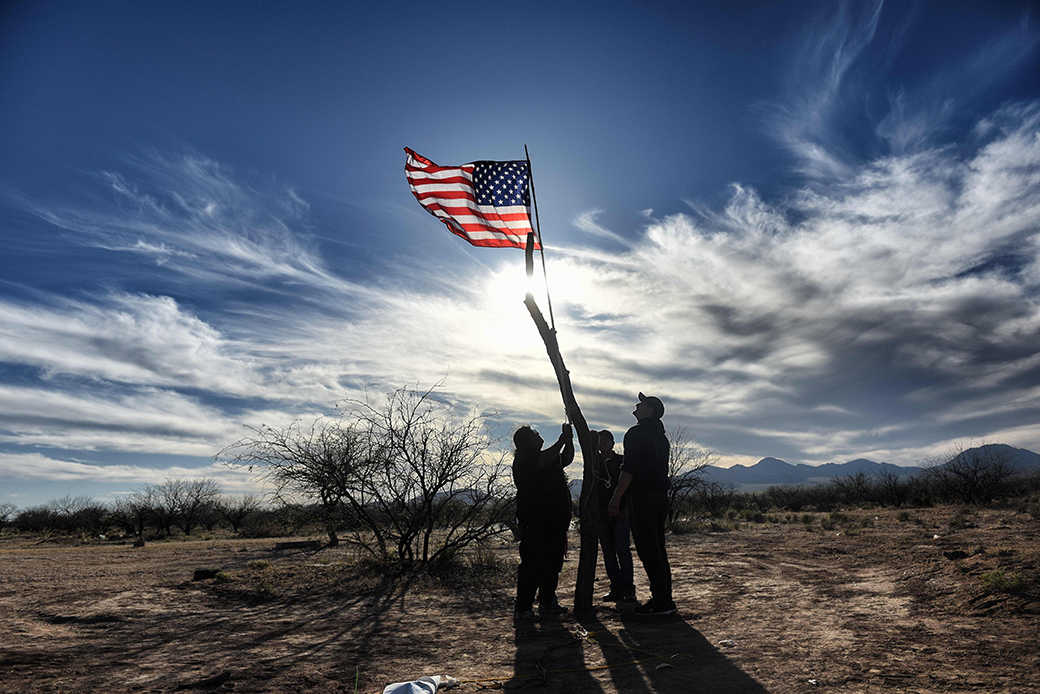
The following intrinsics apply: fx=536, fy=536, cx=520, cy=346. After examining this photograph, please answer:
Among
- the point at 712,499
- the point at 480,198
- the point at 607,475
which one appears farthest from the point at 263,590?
the point at 712,499

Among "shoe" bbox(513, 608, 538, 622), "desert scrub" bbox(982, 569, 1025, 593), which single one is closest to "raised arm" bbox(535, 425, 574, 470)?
"shoe" bbox(513, 608, 538, 622)

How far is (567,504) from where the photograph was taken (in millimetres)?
6121

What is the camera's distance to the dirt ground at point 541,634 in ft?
12.1

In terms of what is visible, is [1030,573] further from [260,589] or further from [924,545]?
[260,589]

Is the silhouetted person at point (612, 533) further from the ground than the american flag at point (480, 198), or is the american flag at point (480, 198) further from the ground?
the american flag at point (480, 198)

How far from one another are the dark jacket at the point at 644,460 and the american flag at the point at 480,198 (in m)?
2.77

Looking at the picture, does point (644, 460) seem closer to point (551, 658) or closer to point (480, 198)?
point (551, 658)

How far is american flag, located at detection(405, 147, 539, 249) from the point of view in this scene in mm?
6859

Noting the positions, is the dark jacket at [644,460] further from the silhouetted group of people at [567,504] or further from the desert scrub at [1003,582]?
the desert scrub at [1003,582]

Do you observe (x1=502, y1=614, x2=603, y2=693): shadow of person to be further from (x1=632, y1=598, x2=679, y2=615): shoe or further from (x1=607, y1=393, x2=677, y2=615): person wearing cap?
(x1=607, y1=393, x2=677, y2=615): person wearing cap

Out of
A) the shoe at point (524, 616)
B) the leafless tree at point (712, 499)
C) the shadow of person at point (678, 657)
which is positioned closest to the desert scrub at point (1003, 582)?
the shadow of person at point (678, 657)

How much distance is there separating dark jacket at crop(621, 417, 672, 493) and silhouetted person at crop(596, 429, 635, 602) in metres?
0.78

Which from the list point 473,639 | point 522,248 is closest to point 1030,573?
point 473,639

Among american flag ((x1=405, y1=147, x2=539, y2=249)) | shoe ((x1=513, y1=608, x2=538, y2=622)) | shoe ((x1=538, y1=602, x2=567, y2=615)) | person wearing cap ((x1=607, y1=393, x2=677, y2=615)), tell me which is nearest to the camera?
person wearing cap ((x1=607, y1=393, x2=677, y2=615))
